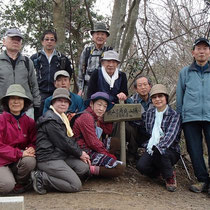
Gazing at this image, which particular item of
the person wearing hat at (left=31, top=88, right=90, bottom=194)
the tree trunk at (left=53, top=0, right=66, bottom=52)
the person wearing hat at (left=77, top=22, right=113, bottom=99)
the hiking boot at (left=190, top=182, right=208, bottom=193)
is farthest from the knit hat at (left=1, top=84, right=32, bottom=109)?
the tree trunk at (left=53, top=0, right=66, bottom=52)

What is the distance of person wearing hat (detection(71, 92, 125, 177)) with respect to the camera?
444 cm

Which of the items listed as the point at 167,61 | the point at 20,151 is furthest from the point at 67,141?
the point at 167,61

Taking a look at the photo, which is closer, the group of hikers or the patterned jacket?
the group of hikers

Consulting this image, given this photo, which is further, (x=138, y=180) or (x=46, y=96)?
(x=46, y=96)

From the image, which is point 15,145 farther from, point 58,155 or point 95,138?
point 95,138

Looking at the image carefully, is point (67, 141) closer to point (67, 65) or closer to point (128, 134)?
point (128, 134)

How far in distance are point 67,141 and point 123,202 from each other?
1.11 m

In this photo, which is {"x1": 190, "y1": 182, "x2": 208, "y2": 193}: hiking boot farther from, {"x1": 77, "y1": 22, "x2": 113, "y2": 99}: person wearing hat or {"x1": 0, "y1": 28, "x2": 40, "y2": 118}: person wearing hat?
{"x1": 0, "y1": 28, "x2": 40, "y2": 118}: person wearing hat

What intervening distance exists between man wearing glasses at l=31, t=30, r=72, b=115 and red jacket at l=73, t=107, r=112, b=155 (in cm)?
115

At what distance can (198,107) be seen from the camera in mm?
4594

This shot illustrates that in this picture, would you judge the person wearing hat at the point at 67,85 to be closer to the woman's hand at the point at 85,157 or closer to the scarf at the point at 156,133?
the woman's hand at the point at 85,157

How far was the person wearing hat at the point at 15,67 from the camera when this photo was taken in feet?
15.4

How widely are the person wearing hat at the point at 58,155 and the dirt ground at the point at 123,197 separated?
0.50ft

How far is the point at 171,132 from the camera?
468 centimetres
